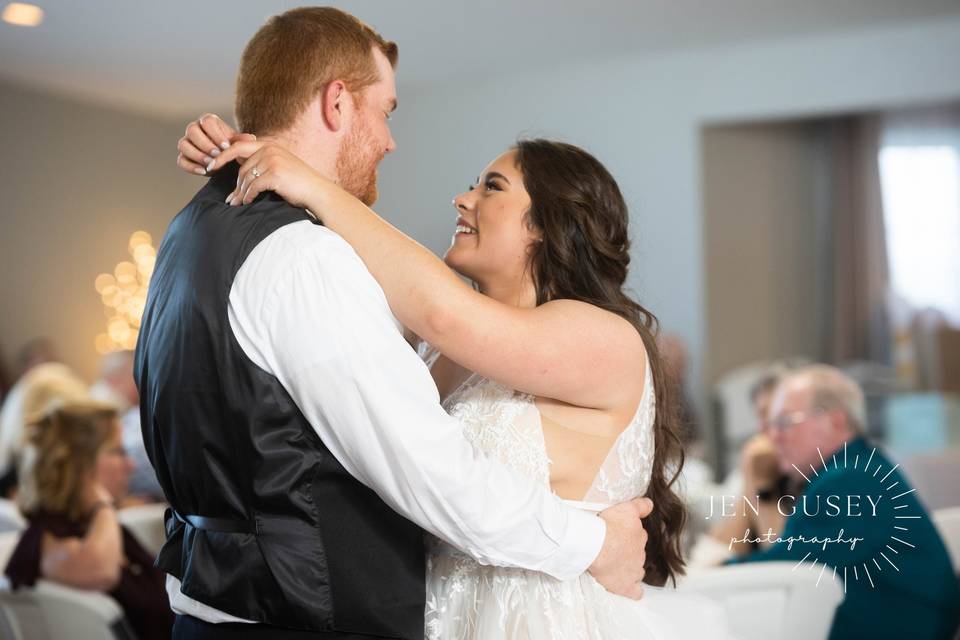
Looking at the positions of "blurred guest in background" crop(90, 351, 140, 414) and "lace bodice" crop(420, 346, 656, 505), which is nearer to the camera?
"lace bodice" crop(420, 346, 656, 505)

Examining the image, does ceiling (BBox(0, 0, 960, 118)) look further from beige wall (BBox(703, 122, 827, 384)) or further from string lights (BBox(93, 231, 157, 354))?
beige wall (BBox(703, 122, 827, 384))

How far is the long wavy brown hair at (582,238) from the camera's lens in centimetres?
185

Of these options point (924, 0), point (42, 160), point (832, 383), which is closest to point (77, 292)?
point (42, 160)

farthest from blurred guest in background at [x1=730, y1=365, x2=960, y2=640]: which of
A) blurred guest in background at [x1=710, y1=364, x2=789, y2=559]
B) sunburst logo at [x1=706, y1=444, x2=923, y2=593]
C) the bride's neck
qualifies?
the bride's neck

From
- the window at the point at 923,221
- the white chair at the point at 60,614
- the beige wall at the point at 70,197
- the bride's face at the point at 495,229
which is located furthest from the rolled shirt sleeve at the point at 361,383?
the window at the point at 923,221

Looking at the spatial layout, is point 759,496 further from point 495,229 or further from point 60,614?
point 60,614

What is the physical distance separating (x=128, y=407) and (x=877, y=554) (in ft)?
9.22

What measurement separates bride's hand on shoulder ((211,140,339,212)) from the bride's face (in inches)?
16.2

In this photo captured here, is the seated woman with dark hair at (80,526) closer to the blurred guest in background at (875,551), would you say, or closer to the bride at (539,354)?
the bride at (539,354)

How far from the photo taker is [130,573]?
3.08m

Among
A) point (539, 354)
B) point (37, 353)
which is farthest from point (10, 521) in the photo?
point (539, 354)

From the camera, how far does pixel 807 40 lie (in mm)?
6816

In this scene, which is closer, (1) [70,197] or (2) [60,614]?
(1) [70,197]

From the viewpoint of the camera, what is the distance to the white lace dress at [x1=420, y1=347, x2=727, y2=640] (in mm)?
1684
